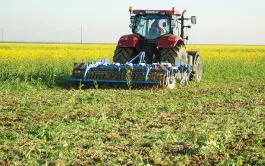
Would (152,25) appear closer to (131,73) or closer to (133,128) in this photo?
(131,73)

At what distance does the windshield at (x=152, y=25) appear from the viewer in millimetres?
12164

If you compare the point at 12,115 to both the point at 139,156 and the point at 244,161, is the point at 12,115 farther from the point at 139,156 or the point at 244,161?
the point at 244,161

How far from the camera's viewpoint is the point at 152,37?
1217 cm

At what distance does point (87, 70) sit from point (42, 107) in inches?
149

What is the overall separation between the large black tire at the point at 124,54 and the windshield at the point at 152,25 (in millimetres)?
616

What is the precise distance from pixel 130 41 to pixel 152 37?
659mm

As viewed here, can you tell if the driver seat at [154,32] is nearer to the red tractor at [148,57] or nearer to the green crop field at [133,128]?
the red tractor at [148,57]

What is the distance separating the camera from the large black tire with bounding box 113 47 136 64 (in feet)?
40.1

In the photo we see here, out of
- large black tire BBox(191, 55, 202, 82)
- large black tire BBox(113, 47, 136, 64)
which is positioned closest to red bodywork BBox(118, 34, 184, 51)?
large black tire BBox(113, 47, 136, 64)

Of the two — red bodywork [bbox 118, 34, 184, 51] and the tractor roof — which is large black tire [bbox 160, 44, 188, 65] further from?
the tractor roof


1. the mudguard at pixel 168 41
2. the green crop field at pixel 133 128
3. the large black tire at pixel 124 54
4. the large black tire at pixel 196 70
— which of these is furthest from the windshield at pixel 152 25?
the green crop field at pixel 133 128

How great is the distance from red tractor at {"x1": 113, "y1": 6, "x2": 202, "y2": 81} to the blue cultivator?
1.49ft

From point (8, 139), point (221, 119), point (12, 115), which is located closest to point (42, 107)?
point (12, 115)

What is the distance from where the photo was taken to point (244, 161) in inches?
179
